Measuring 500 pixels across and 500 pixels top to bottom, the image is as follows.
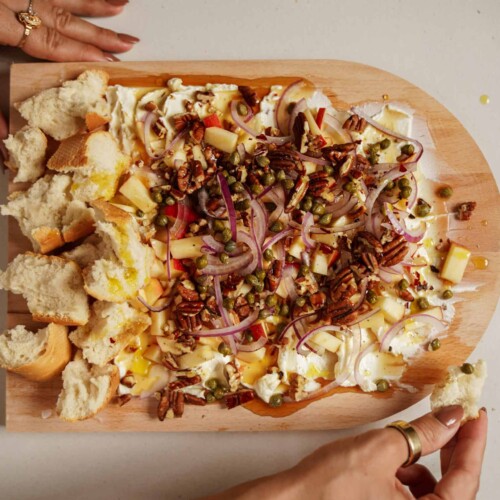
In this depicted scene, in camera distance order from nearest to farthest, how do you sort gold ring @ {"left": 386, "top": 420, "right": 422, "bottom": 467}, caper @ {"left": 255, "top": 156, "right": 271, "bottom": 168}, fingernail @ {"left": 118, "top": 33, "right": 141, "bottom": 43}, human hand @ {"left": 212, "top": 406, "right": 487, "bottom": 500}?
1. human hand @ {"left": 212, "top": 406, "right": 487, "bottom": 500}
2. gold ring @ {"left": 386, "top": 420, "right": 422, "bottom": 467}
3. caper @ {"left": 255, "top": 156, "right": 271, "bottom": 168}
4. fingernail @ {"left": 118, "top": 33, "right": 141, "bottom": 43}

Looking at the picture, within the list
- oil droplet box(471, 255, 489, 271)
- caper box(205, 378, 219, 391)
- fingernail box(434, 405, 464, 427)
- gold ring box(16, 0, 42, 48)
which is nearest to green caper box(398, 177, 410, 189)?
oil droplet box(471, 255, 489, 271)

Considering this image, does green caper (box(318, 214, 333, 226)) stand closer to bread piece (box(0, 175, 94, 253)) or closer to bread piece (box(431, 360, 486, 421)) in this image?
bread piece (box(431, 360, 486, 421))

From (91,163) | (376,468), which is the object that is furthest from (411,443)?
(91,163)

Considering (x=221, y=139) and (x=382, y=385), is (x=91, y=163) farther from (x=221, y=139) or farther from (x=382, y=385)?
(x=382, y=385)

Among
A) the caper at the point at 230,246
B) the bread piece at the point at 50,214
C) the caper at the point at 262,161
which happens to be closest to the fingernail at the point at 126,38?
the bread piece at the point at 50,214

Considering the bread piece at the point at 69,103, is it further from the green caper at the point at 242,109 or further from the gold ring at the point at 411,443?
the gold ring at the point at 411,443

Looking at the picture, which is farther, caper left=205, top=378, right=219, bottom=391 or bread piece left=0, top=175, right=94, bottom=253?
caper left=205, top=378, right=219, bottom=391

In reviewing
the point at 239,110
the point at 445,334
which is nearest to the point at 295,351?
the point at 445,334
